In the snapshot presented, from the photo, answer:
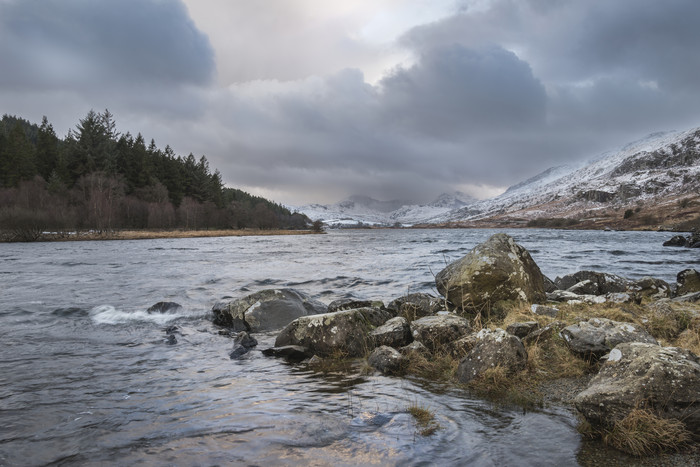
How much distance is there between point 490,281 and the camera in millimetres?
11914

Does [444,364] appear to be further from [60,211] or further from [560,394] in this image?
[60,211]

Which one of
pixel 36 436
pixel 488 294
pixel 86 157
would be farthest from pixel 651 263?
pixel 86 157

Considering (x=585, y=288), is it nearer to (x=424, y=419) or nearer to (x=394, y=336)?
(x=394, y=336)

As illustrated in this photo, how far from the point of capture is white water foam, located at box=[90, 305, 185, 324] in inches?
546

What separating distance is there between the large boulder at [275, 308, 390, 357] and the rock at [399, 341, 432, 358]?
1.12 meters

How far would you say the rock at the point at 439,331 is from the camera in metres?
9.09

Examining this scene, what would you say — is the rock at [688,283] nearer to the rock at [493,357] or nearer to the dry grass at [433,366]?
the rock at [493,357]

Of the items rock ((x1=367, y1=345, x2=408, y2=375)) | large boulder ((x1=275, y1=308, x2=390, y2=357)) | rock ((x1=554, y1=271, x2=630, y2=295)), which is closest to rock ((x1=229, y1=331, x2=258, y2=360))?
large boulder ((x1=275, y1=308, x2=390, y2=357))

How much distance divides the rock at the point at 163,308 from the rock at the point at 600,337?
13.9 meters

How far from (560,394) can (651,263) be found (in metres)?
32.5

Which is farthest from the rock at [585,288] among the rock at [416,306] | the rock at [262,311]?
the rock at [262,311]

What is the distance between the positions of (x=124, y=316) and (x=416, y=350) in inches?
451

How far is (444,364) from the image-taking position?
325 inches

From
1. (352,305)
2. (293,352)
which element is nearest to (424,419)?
(293,352)
